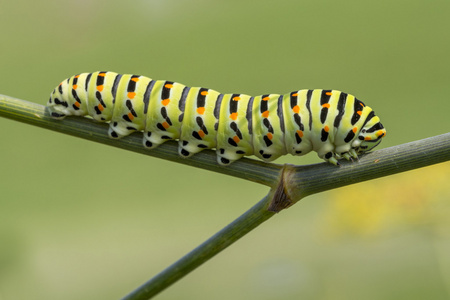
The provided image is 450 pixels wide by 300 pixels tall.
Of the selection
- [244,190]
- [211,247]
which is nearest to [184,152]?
[211,247]

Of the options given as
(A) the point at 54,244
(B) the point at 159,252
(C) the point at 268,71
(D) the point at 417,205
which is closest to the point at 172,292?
(B) the point at 159,252

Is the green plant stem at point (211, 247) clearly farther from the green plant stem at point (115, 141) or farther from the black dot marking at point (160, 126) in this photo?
the black dot marking at point (160, 126)

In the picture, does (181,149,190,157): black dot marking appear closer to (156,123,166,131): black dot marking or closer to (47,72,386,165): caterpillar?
(47,72,386,165): caterpillar

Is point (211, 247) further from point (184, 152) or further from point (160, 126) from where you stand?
point (160, 126)

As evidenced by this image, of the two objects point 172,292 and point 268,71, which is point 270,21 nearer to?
point 268,71

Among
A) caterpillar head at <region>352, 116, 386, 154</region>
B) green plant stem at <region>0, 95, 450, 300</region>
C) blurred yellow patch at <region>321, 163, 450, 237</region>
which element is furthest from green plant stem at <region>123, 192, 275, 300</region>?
blurred yellow patch at <region>321, 163, 450, 237</region>
